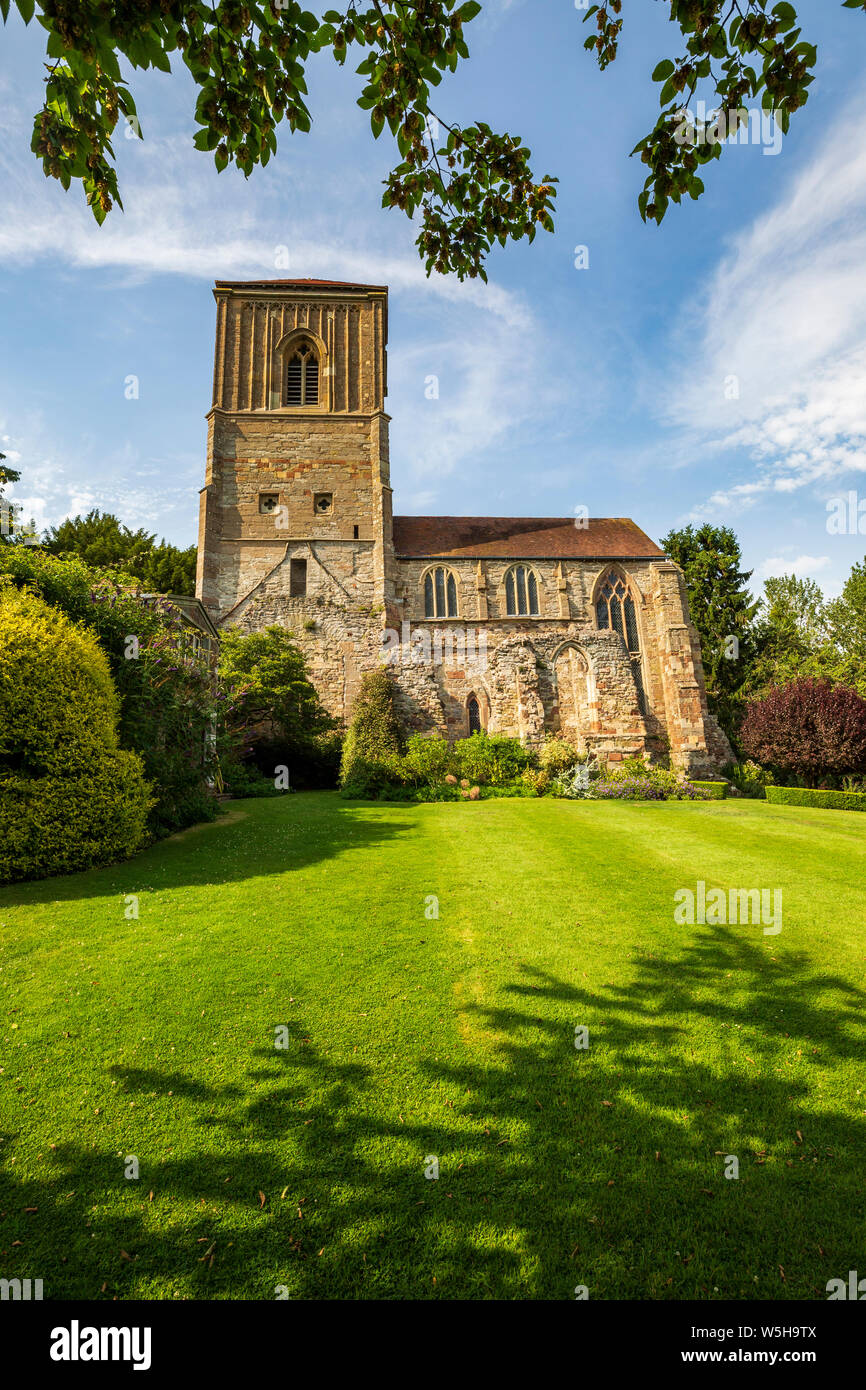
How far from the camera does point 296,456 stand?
29672mm

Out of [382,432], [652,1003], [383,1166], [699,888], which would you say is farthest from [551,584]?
[383,1166]

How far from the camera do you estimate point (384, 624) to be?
2628cm

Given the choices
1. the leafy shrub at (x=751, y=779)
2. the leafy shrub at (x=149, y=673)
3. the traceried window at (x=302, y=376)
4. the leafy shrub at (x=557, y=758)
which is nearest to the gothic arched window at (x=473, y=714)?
the leafy shrub at (x=557, y=758)

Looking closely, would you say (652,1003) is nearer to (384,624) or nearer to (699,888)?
(699,888)

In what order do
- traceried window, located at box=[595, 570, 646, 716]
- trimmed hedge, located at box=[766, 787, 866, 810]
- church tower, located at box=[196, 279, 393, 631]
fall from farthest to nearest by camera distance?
traceried window, located at box=[595, 570, 646, 716], church tower, located at box=[196, 279, 393, 631], trimmed hedge, located at box=[766, 787, 866, 810]

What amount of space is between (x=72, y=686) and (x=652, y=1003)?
26.7ft

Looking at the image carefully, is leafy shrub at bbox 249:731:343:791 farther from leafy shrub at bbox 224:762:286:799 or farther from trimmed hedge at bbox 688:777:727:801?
trimmed hedge at bbox 688:777:727:801

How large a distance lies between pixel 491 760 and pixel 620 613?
1566 centimetres

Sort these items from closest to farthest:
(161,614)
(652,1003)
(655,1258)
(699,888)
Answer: (655,1258) → (652,1003) → (699,888) → (161,614)

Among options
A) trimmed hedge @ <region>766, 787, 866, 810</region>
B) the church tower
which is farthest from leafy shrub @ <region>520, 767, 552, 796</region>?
the church tower

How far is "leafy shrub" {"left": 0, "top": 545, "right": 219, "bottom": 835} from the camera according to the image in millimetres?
9461

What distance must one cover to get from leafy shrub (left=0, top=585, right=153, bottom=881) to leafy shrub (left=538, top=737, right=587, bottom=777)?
13.2 m

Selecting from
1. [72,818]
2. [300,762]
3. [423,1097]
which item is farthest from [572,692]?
[423,1097]

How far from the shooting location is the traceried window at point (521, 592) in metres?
29.8
